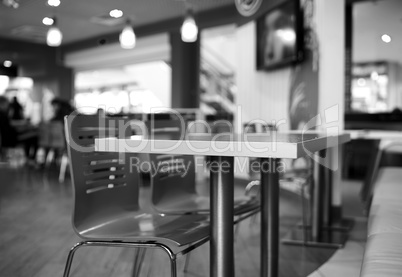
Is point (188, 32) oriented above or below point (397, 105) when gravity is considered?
above

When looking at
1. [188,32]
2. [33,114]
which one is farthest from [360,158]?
[33,114]

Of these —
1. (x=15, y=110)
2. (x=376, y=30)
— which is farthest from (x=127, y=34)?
(x=376, y=30)

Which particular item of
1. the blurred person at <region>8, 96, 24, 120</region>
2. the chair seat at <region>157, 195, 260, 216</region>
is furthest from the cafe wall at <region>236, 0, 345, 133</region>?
the blurred person at <region>8, 96, 24, 120</region>

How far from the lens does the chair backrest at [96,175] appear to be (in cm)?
160

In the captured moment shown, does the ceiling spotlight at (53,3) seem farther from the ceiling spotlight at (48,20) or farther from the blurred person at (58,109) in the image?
the blurred person at (58,109)

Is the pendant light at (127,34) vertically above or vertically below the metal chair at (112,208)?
above

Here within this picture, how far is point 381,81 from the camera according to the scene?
640 centimetres

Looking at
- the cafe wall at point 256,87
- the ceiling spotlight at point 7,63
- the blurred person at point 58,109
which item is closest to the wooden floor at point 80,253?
the ceiling spotlight at point 7,63

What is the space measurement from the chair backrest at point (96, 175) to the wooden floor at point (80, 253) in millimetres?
727

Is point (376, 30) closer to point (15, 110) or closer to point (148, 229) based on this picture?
point (15, 110)

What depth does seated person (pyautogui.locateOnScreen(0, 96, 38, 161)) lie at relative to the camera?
620cm

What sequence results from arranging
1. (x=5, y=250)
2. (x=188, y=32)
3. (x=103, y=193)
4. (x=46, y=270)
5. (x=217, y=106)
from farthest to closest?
(x=217, y=106)
(x=188, y=32)
(x=5, y=250)
(x=46, y=270)
(x=103, y=193)

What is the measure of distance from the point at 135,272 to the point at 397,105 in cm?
538

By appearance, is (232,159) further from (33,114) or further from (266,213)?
(33,114)
